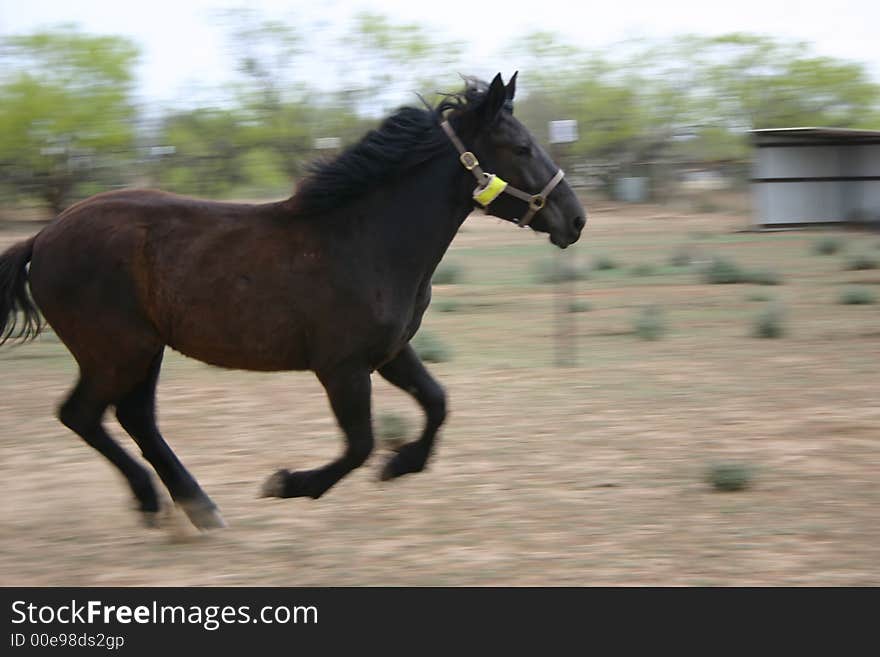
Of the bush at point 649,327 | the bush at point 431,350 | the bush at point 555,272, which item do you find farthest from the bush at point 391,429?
the bush at point 555,272

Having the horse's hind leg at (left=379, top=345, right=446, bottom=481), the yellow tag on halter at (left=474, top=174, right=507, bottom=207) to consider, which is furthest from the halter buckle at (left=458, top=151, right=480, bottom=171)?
the horse's hind leg at (left=379, top=345, right=446, bottom=481)

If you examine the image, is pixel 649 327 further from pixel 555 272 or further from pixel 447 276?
pixel 447 276

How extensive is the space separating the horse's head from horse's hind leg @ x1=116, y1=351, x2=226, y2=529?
2.03 meters

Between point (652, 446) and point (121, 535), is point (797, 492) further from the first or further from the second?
point (121, 535)

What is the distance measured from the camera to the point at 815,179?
2731 cm

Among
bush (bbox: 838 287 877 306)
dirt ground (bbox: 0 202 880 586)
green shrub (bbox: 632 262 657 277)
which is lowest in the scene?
green shrub (bbox: 632 262 657 277)

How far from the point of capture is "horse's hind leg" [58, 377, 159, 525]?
5.58 metres

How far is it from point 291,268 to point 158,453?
1268 millimetres

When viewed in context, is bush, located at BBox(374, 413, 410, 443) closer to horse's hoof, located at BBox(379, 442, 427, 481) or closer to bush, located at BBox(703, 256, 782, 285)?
horse's hoof, located at BBox(379, 442, 427, 481)

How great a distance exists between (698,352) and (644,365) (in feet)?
3.30

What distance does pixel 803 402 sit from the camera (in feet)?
28.6

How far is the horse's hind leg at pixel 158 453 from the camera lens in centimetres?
564

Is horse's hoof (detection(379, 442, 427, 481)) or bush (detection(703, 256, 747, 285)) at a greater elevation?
horse's hoof (detection(379, 442, 427, 481))
